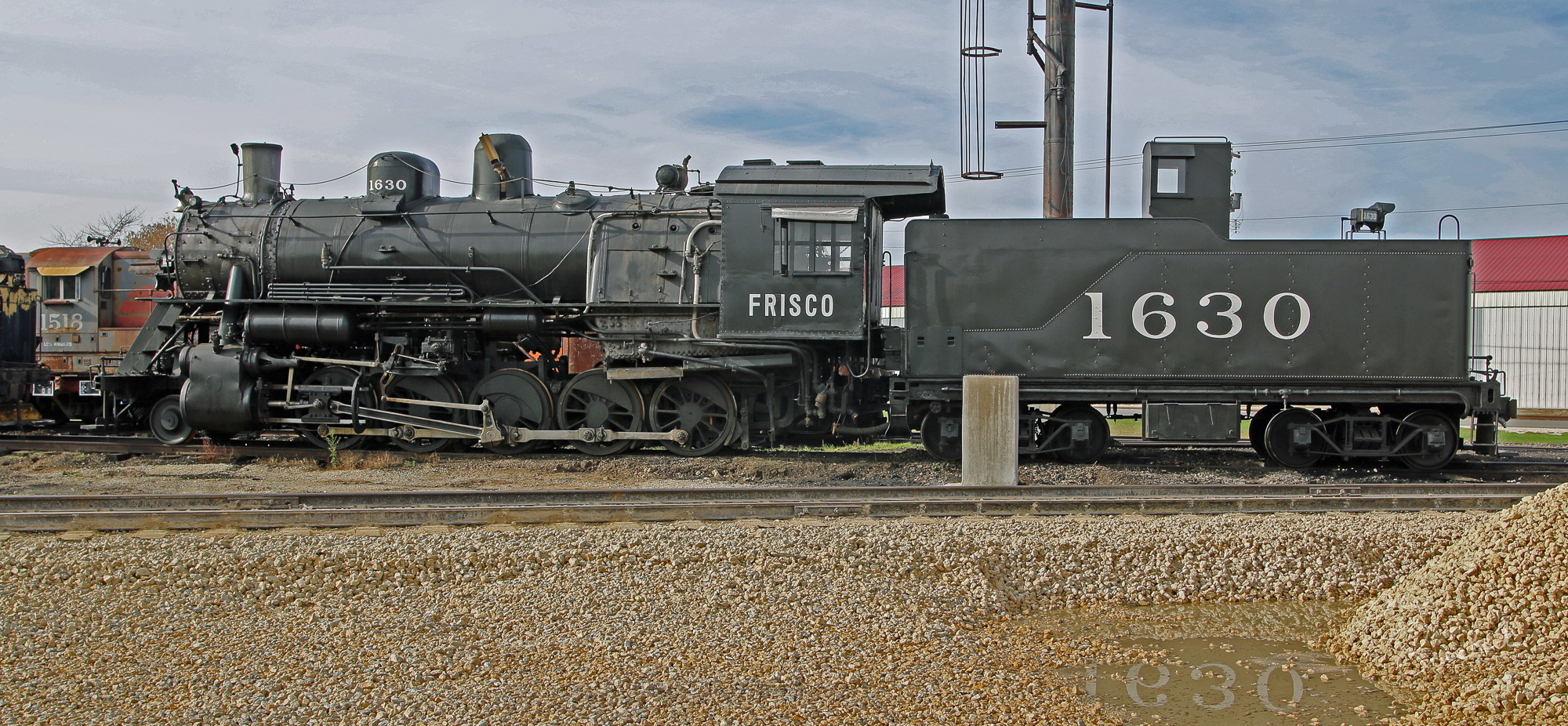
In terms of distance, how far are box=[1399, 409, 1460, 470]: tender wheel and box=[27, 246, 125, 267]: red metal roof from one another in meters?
16.9

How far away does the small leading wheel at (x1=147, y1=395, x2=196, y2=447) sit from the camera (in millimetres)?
10883

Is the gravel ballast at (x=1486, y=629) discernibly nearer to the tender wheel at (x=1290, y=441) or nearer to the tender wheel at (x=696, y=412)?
the tender wheel at (x=1290, y=441)

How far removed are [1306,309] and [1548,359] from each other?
15976 millimetres

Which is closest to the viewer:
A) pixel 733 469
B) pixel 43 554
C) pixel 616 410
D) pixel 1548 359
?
pixel 43 554

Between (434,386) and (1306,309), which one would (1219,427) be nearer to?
(1306,309)

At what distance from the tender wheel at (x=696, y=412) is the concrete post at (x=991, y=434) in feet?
8.94

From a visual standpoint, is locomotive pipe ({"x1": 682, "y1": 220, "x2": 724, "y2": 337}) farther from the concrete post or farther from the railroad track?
the concrete post

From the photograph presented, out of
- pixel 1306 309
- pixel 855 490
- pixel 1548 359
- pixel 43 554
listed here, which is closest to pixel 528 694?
pixel 43 554

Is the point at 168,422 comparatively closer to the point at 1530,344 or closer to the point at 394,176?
the point at 394,176

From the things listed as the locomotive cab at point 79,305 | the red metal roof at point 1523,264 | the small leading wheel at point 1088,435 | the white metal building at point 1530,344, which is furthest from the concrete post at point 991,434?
the red metal roof at point 1523,264

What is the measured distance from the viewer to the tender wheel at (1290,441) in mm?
9359

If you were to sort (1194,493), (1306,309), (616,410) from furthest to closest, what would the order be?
(616,410) < (1306,309) < (1194,493)

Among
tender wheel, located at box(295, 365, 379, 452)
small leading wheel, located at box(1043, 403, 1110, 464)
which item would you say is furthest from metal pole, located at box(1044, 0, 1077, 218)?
tender wheel, located at box(295, 365, 379, 452)

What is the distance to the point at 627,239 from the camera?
1001 centimetres
